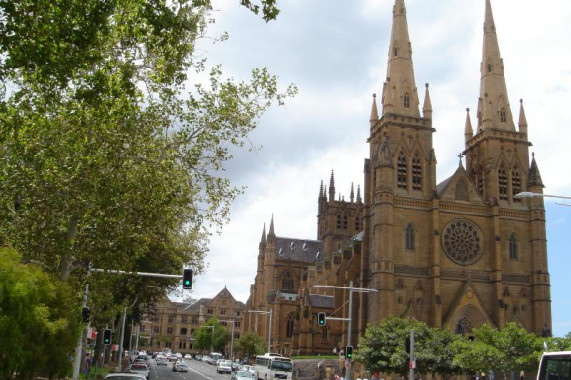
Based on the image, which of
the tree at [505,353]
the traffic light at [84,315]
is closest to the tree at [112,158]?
the traffic light at [84,315]

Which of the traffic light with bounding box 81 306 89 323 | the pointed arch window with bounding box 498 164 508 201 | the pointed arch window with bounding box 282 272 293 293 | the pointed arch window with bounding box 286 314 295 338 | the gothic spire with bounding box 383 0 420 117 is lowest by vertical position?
the traffic light with bounding box 81 306 89 323

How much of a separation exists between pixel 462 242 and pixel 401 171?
935cm

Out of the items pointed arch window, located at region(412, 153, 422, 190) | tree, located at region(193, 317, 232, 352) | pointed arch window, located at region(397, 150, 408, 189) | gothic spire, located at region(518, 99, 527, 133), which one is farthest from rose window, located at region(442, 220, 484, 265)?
tree, located at region(193, 317, 232, 352)

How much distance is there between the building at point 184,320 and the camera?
154500 mm

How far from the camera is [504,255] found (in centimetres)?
6394

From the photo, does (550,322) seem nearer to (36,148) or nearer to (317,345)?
(317,345)

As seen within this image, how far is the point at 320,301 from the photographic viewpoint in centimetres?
8131

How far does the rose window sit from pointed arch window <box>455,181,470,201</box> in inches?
95.4

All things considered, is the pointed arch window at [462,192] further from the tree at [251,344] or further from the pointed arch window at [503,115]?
the tree at [251,344]

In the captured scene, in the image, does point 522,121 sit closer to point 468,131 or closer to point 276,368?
point 468,131

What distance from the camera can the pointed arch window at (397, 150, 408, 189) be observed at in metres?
63.8

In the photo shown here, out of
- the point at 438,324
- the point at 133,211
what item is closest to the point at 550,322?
the point at 438,324

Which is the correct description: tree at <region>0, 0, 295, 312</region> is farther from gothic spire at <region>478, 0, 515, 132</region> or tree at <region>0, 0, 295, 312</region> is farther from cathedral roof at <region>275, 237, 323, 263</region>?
cathedral roof at <region>275, 237, 323, 263</region>

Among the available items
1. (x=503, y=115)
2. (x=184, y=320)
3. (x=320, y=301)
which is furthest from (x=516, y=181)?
(x=184, y=320)
